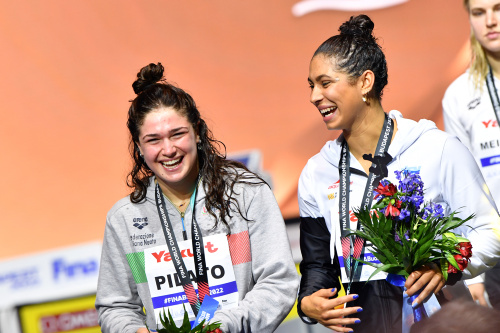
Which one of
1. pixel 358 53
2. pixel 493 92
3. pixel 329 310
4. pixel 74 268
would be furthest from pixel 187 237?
pixel 74 268

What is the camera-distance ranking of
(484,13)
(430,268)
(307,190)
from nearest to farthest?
1. (430,268)
2. (307,190)
3. (484,13)

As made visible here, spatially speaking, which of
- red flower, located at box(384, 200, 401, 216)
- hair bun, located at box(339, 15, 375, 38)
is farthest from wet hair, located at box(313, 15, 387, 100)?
red flower, located at box(384, 200, 401, 216)

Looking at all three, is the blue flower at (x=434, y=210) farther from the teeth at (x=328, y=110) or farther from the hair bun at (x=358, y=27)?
the hair bun at (x=358, y=27)

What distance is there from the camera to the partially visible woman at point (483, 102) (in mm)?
3701

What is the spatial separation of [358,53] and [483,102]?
1283 millimetres

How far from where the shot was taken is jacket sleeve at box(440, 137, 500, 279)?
270cm

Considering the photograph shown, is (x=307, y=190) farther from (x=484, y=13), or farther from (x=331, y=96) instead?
(x=484, y=13)

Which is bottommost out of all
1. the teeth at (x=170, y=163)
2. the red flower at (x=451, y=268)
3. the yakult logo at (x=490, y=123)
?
the red flower at (x=451, y=268)

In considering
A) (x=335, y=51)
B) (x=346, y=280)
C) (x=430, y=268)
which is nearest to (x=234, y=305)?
(x=346, y=280)

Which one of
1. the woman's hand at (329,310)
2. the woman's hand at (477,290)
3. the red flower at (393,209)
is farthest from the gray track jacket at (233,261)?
the woman's hand at (477,290)

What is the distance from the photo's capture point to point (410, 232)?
251cm

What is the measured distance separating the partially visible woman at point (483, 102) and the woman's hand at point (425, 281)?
1100 millimetres

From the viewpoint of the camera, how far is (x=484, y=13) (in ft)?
12.3

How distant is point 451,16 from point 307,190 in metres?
2.83
